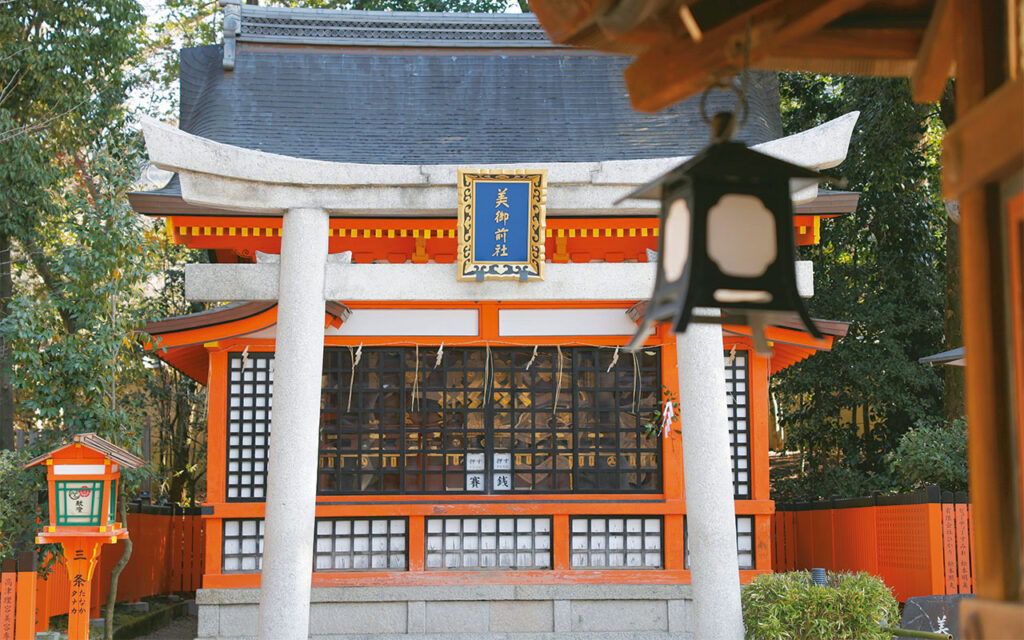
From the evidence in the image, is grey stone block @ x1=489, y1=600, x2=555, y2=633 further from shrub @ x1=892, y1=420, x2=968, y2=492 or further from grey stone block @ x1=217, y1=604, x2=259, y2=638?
shrub @ x1=892, y1=420, x2=968, y2=492

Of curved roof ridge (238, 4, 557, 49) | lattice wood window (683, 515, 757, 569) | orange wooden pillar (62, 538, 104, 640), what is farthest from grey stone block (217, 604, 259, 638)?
curved roof ridge (238, 4, 557, 49)

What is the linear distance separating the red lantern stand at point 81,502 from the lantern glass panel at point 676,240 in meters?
6.88

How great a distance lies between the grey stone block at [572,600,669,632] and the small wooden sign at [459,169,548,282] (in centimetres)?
396

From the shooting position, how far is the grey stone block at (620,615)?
10.8 meters

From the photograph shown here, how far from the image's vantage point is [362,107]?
36.3ft

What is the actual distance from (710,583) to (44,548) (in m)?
6.74

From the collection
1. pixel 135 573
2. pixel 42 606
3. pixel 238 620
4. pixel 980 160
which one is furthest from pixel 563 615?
pixel 980 160

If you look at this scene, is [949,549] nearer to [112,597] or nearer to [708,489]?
[708,489]

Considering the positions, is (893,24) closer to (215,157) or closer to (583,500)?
(215,157)

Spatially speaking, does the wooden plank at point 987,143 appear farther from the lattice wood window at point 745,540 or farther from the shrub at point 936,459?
the shrub at point 936,459

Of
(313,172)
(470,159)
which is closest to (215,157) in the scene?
(313,172)

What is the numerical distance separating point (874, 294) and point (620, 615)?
335 inches

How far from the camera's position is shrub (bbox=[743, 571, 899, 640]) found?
8.34 metres

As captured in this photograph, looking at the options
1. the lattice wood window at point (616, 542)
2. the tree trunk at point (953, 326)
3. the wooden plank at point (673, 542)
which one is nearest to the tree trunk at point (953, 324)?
the tree trunk at point (953, 326)
